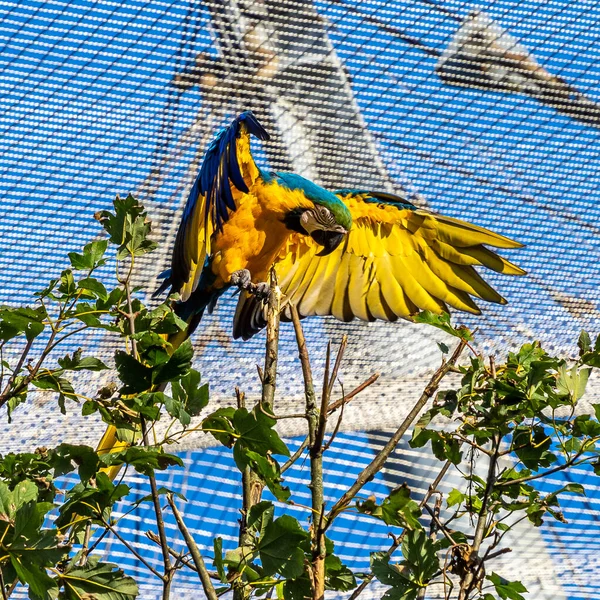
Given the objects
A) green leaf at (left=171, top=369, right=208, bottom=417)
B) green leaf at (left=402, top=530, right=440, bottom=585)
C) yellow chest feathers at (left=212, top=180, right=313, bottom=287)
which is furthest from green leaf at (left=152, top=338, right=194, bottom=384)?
yellow chest feathers at (left=212, top=180, right=313, bottom=287)

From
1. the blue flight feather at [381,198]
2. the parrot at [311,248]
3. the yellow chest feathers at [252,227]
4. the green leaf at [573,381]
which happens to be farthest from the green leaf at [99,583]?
the blue flight feather at [381,198]

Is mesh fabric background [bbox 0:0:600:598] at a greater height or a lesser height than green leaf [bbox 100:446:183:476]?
greater

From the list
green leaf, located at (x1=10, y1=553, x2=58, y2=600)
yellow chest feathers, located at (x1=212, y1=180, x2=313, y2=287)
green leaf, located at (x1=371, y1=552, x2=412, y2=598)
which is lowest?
green leaf, located at (x1=10, y1=553, x2=58, y2=600)

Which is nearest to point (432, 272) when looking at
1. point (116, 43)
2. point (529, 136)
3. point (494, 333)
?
point (494, 333)

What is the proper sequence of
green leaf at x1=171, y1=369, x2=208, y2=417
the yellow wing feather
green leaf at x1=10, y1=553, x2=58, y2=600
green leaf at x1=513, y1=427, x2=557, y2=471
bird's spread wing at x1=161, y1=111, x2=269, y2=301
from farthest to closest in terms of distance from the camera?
1. the yellow wing feather
2. bird's spread wing at x1=161, y1=111, x2=269, y2=301
3. green leaf at x1=513, y1=427, x2=557, y2=471
4. green leaf at x1=171, y1=369, x2=208, y2=417
5. green leaf at x1=10, y1=553, x2=58, y2=600

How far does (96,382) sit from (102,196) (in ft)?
1.11

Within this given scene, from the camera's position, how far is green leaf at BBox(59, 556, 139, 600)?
0.56 meters

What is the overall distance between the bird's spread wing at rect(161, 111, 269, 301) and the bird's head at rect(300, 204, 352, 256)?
0.39 feet

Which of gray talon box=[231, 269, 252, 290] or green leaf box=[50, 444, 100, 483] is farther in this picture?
→ gray talon box=[231, 269, 252, 290]

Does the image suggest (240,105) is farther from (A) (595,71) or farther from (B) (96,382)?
(A) (595,71)

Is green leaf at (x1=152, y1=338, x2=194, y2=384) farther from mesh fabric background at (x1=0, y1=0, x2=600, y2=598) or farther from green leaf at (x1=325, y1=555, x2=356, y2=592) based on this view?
mesh fabric background at (x1=0, y1=0, x2=600, y2=598)

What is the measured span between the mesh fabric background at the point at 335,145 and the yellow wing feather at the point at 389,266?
0.41ft

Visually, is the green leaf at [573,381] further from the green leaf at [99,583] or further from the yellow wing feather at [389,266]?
the yellow wing feather at [389,266]

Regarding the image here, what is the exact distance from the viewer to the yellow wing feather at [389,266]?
1.43 m
